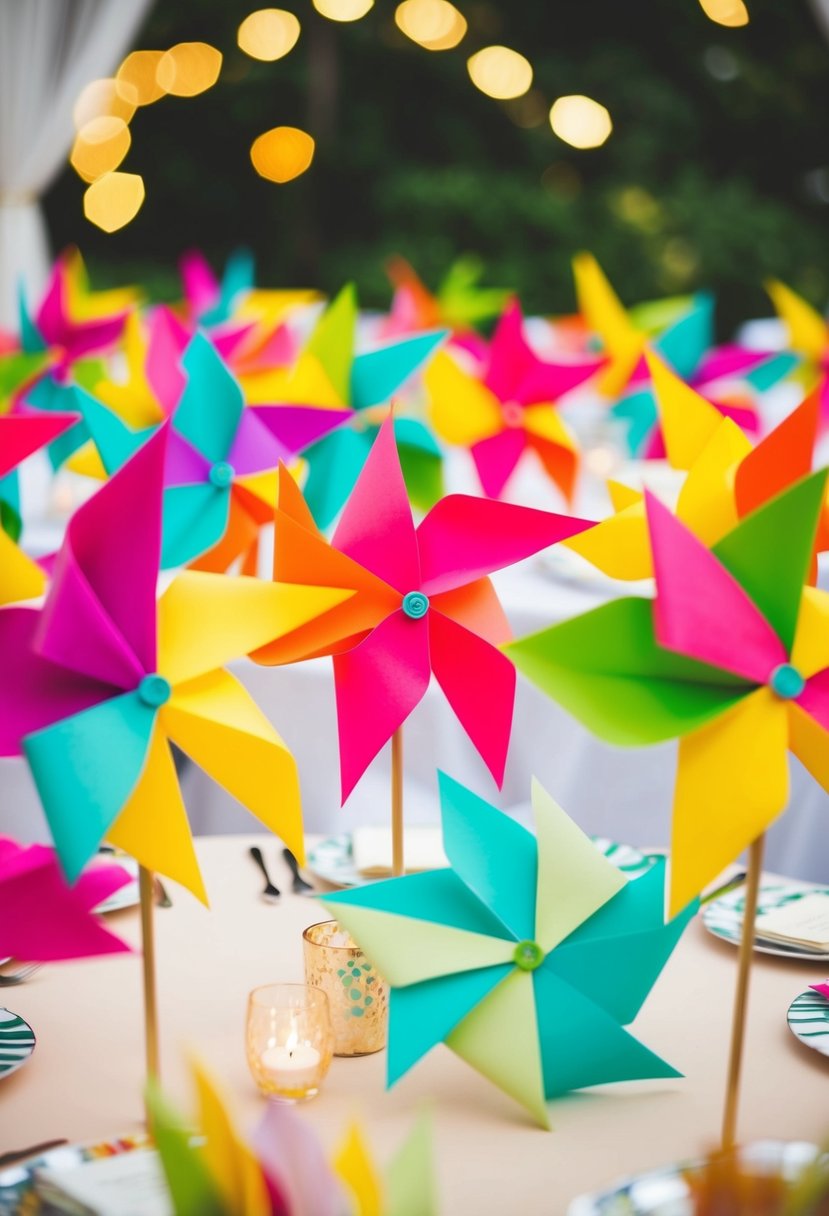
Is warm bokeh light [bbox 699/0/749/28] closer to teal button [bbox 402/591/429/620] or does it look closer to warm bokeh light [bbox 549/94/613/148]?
warm bokeh light [bbox 549/94/613/148]

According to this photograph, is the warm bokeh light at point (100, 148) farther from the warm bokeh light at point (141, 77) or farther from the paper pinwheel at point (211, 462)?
the paper pinwheel at point (211, 462)

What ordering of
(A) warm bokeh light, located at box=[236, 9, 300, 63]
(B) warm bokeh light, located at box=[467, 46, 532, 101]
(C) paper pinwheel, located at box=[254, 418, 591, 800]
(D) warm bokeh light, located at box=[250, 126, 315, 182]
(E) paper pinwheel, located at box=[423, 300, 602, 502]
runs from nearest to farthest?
1. (C) paper pinwheel, located at box=[254, 418, 591, 800]
2. (E) paper pinwheel, located at box=[423, 300, 602, 502]
3. (A) warm bokeh light, located at box=[236, 9, 300, 63]
4. (B) warm bokeh light, located at box=[467, 46, 532, 101]
5. (D) warm bokeh light, located at box=[250, 126, 315, 182]

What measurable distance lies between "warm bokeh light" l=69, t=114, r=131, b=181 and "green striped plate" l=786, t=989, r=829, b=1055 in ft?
24.7

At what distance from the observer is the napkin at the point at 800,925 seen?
111 cm

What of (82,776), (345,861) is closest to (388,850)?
(345,861)

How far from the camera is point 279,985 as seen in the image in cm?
91

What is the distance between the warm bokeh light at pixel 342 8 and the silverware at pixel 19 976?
732 cm

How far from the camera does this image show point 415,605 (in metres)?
1.00

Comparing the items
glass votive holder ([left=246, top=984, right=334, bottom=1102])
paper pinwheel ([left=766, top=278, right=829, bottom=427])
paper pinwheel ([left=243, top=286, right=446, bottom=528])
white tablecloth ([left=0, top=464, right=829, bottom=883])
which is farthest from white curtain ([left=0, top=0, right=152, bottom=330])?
glass votive holder ([left=246, top=984, right=334, bottom=1102])

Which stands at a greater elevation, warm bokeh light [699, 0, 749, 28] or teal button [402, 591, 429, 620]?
warm bokeh light [699, 0, 749, 28]

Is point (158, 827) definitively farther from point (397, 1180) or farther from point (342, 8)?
point (342, 8)

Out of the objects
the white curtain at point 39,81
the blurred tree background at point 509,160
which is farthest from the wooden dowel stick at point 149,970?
the blurred tree background at point 509,160

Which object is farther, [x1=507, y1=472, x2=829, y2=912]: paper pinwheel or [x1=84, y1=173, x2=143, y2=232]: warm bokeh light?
[x1=84, y1=173, x2=143, y2=232]: warm bokeh light

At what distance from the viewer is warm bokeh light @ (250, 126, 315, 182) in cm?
806
